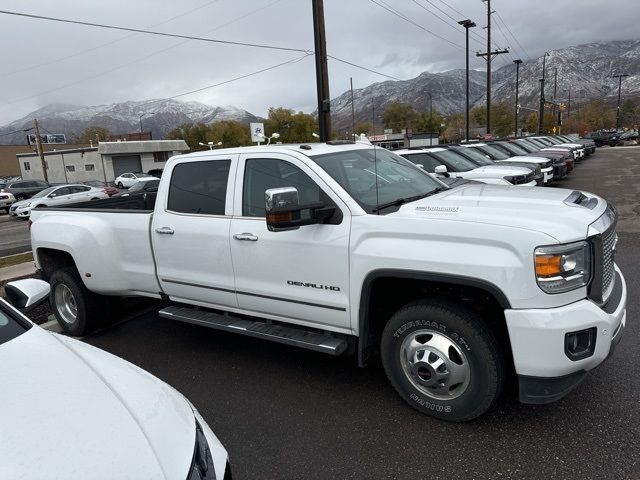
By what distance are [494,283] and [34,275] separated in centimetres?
742

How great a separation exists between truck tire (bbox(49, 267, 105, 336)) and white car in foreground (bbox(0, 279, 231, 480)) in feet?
9.69

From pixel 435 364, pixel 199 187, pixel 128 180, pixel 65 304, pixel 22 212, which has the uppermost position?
pixel 199 187

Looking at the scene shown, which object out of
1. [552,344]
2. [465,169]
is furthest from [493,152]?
[552,344]

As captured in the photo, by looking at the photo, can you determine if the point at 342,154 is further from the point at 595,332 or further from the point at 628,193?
the point at 628,193

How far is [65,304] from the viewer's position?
564 centimetres

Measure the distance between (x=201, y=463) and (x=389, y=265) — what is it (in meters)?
1.77

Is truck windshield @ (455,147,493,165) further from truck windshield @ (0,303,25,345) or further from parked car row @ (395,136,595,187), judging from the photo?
truck windshield @ (0,303,25,345)

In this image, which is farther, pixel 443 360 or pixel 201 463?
pixel 443 360

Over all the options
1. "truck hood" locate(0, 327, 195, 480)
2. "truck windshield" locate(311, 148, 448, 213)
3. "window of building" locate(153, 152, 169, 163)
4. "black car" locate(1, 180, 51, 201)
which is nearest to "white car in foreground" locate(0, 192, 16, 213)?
"black car" locate(1, 180, 51, 201)

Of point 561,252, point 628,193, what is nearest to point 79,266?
point 561,252

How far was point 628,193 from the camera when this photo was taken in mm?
14297

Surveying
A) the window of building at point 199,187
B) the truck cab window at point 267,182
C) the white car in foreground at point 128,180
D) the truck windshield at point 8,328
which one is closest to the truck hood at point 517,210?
the truck cab window at point 267,182

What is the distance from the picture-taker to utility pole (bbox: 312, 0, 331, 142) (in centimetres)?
1433

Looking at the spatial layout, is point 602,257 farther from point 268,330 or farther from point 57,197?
point 57,197
